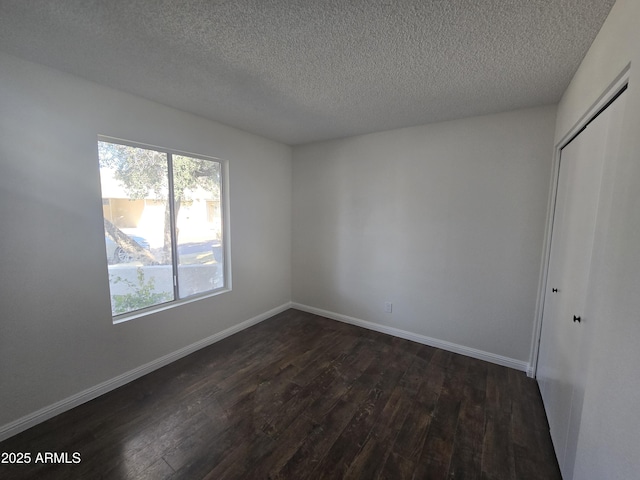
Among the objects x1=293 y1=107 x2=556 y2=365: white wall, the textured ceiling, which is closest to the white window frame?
the textured ceiling

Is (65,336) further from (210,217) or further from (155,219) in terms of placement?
(210,217)

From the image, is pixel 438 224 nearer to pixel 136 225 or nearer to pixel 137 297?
pixel 136 225

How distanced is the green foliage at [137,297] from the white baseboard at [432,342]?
2.14m

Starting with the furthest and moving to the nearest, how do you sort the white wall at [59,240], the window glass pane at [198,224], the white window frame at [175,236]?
the window glass pane at [198,224] → the white window frame at [175,236] → the white wall at [59,240]

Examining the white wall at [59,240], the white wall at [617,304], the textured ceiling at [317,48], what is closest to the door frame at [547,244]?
the textured ceiling at [317,48]

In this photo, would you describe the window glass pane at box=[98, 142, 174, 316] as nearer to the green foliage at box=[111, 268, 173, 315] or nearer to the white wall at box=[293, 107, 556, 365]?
the green foliage at box=[111, 268, 173, 315]

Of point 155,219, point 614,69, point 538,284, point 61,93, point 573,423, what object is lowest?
point 573,423

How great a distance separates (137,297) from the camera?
7.84ft

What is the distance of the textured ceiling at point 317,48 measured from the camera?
1256 mm

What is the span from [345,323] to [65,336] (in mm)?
2875

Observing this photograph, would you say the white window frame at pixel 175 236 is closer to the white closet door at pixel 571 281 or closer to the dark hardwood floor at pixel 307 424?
the dark hardwood floor at pixel 307 424

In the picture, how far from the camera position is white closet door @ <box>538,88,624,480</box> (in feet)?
4.35

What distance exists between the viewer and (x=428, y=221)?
2893mm

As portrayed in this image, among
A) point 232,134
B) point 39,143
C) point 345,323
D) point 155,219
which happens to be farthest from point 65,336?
point 345,323
